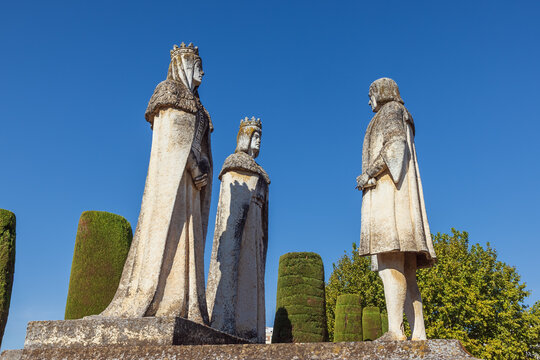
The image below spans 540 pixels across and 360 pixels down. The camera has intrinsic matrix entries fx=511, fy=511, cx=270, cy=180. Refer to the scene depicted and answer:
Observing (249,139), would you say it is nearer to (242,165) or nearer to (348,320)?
(242,165)

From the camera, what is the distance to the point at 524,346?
24922 millimetres

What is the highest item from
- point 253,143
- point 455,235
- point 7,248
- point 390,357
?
point 455,235

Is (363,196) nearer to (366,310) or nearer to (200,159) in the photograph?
(200,159)

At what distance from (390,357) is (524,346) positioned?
24.8 meters

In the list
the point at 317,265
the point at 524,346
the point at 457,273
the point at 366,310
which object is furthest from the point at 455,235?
the point at 317,265

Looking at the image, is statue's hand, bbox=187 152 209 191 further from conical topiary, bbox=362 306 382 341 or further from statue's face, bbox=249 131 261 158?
conical topiary, bbox=362 306 382 341

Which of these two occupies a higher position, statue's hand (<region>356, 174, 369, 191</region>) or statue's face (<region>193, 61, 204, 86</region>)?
statue's face (<region>193, 61, 204, 86</region>)

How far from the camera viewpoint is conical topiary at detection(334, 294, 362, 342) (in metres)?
21.8

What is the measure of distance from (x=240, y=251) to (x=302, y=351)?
645 centimetres

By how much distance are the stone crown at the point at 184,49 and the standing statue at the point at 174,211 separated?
0.11ft

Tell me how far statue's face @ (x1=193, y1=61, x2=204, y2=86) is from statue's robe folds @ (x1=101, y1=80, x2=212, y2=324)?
0.97 ft

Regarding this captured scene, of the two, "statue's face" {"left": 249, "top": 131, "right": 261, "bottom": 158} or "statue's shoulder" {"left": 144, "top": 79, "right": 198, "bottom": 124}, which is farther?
"statue's face" {"left": 249, "top": 131, "right": 261, "bottom": 158}

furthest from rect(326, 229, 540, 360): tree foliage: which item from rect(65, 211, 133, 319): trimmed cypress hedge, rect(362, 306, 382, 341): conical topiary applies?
rect(65, 211, 133, 319): trimmed cypress hedge

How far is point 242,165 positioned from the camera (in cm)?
1094
